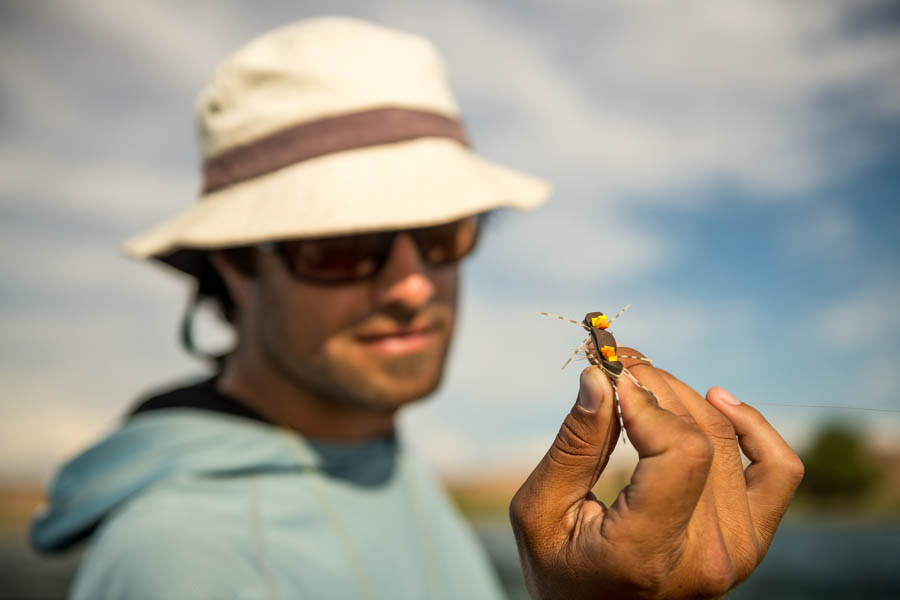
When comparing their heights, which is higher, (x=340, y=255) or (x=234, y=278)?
(x=340, y=255)

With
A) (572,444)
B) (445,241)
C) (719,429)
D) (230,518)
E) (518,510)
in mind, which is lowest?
(230,518)

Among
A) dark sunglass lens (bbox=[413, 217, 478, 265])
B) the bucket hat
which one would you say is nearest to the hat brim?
the bucket hat

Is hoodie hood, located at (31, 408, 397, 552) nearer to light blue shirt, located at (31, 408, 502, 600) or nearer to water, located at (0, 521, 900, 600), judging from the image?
light blue shirt, located at (31, 408, 502, 600)

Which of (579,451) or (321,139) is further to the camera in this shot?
(321,139)

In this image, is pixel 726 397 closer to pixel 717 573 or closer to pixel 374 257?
pixel 717 573

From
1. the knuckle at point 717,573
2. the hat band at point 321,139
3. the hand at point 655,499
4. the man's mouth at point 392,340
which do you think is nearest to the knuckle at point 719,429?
the hand at point 655,499

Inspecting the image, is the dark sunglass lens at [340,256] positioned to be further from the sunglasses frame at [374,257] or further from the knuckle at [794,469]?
the knuckle at [794,469]

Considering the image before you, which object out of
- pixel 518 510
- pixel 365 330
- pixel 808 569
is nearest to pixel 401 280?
pixel 365 330
